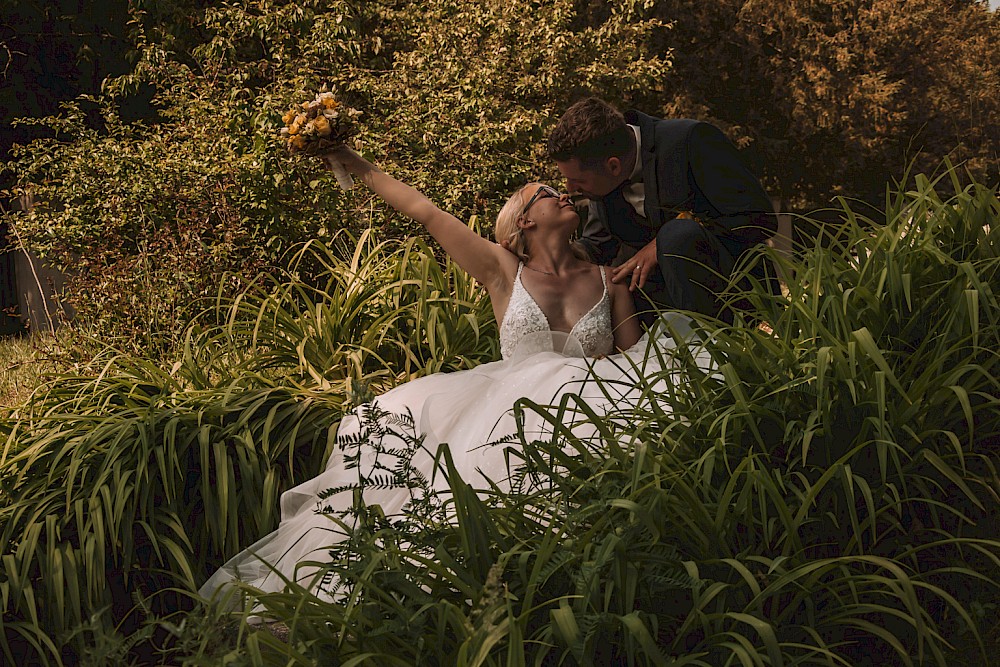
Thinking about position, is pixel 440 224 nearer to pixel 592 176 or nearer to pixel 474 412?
pixel 592 176

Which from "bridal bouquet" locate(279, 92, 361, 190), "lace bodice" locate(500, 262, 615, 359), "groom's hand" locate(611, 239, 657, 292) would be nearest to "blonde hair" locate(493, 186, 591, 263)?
"lace bodice" locate(500, 262, 615, 359)

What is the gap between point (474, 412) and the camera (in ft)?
12.6

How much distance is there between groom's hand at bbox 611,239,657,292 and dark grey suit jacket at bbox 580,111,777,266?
0.86 feet

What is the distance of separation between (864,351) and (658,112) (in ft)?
65.4

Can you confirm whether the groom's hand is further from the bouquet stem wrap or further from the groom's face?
the bouquet stem wrap

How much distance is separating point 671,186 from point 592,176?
339 mm

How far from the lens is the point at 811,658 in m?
2.55

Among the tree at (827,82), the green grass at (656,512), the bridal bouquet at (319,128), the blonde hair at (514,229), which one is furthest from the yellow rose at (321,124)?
the tree at (827,82)

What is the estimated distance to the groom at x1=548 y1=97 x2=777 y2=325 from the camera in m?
4.14

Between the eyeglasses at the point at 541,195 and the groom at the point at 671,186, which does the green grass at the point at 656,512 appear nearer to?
the groom at the point at 671,186

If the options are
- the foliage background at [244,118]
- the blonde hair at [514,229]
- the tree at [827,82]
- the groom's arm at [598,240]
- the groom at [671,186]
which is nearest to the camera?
the groom at [671,186]

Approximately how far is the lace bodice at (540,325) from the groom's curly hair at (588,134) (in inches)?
21.8

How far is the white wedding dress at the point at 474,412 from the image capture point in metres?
3.54

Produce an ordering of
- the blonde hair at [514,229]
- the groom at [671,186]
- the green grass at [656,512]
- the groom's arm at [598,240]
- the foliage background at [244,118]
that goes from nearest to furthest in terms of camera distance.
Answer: the green grass at [656,512]
the groom at [671,186]
the blonde hair at [514,229]
the groom's arm at [598,240]
the foliage background at [244,118]
